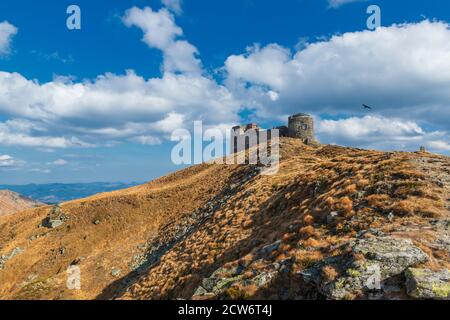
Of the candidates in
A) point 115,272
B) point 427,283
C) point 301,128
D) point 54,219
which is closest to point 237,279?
point 427,283

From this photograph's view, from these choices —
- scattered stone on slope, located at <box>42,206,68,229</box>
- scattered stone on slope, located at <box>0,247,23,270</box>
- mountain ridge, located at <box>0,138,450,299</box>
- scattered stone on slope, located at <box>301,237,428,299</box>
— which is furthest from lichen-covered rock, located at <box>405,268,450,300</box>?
scattered stone on slope, located at <box>42,206,68,229</box>

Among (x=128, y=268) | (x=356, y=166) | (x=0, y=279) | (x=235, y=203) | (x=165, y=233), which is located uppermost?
(x=356, y=166)

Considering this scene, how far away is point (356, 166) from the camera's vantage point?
28641mm

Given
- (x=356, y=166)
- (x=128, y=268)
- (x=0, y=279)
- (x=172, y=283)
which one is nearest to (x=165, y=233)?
(x=128, y=268)

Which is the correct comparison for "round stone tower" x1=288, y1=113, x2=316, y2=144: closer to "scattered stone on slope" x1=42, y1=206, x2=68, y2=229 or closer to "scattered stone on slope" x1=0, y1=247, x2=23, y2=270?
"scattered stone on slope" x1=42, y1=206, x2=68, y2=229

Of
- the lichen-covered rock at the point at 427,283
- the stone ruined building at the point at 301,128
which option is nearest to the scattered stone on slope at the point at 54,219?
the stone ruined building at the point at 301,128

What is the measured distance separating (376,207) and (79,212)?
2117 inches

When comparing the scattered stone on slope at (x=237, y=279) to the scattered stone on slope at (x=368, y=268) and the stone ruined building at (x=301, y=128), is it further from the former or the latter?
the stone ruined building at (x=301, y=128)

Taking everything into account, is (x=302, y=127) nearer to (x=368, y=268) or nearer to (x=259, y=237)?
(x=259, y=237)

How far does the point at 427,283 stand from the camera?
12.1 m

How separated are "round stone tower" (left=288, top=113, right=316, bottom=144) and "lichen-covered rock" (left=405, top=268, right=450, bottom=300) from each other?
2505 inches

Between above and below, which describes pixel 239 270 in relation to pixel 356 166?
below

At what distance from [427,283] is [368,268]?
2.29 metres
